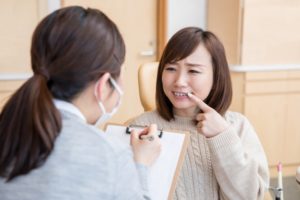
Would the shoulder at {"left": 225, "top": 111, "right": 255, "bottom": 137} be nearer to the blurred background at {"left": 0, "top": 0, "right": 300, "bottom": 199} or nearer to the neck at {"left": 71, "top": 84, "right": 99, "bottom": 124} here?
the neck at {"left": 71, "top": 84, "right": 99, "bottom": 124}

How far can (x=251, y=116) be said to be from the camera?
311 centimetres

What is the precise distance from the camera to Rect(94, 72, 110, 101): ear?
0.76m

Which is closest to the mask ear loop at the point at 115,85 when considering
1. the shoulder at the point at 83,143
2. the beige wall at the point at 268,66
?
the shoulder at the point at 83,143

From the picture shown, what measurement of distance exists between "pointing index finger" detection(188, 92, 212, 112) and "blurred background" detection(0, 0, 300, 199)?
1830 mm

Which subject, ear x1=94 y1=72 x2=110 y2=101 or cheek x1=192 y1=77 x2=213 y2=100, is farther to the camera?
cheek x1=192 y1=77 x2=213 y2=100

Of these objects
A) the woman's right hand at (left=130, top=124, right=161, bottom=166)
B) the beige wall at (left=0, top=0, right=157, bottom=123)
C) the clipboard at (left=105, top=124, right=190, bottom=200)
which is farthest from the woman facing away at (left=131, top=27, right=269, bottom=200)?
the beige wall at (left=0, top=0, right=157, bottom=123)

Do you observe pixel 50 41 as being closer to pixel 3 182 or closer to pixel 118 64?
pixel 118 64

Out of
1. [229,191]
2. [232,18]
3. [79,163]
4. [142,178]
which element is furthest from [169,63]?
[232,18]

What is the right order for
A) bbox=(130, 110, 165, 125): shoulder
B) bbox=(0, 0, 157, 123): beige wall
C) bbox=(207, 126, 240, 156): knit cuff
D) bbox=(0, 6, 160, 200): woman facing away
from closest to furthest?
bbox=(0, 6, 160, 200): woman facing away → bbox=(207, 126, 240, 156): knit cuff → bbox=(130, 110, 165, 125): shoulder → bbox=(0, 0, 157, 123): beige wall

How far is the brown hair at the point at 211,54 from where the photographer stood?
4.15ft

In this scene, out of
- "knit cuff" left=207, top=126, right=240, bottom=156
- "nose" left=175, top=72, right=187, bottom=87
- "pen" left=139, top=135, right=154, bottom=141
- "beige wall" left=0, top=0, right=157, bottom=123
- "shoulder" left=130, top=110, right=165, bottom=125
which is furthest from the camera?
"beige wall" left=0, top=0, right=157, bottom=123

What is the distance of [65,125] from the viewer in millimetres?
715

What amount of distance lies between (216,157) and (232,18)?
212 cm

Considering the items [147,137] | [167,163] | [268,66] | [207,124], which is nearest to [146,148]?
[147,137]
